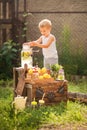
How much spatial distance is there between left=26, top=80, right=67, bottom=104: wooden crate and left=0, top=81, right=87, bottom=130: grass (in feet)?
0.43

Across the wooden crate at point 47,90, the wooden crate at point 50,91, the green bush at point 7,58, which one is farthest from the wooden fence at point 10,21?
the wooden crate at point 50,91

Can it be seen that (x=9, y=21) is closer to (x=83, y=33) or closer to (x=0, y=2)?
(x=0, y=2)

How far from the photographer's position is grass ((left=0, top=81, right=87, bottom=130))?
657 centimetres

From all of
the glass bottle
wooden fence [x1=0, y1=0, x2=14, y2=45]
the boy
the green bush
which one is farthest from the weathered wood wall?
the glass bottle

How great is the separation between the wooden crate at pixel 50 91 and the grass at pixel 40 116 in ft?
0.43

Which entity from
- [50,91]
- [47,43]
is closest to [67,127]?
[50,91]

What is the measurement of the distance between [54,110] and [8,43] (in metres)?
4.53

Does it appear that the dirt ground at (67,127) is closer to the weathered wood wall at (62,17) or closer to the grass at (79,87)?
the grass at (79,87)

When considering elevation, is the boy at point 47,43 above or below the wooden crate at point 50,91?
above

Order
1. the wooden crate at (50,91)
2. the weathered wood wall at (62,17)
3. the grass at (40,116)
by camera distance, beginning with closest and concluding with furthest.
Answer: the grass at (40,116)
the wooden crate at (50,91)
the weathered wood wall at (62,17)

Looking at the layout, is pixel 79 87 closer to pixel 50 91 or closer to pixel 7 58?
pixel 7 58

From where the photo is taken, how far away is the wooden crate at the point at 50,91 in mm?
8297

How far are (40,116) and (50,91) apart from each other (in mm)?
942

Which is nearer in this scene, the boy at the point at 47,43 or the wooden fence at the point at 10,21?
the boy at the point at 47,43
